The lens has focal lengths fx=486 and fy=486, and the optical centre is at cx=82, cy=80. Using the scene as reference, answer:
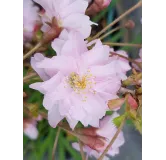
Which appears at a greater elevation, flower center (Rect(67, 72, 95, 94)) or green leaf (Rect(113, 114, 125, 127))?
flower center (Rect(67, 72, 95, 94))

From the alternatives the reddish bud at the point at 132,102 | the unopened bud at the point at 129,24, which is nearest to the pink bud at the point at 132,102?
the reddish bud at the point at 132,102

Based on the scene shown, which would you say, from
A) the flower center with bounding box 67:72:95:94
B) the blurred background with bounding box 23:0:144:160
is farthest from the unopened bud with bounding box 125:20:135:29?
the flower center with bounding box 67:72:95:94

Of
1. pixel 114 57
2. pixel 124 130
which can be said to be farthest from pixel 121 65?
pixel 124 130

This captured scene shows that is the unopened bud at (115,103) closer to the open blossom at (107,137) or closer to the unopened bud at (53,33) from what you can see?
the open blossom at (107,137)

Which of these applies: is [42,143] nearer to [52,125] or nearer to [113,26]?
[52,125]

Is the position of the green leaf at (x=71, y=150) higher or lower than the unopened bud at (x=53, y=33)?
lower

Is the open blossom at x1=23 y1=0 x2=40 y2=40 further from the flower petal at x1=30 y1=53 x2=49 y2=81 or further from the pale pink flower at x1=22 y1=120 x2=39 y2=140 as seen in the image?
the pale pink flower at x1=22 y1=120 x2=39 y2=140
